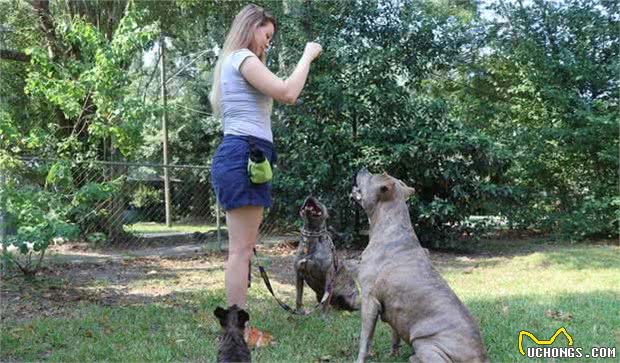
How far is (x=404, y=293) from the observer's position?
306cm

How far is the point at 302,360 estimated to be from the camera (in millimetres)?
3361

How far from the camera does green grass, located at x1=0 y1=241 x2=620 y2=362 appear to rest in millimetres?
3486

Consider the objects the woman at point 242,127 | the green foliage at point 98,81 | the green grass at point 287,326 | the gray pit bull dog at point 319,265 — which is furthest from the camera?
the green foliage at point 98,81

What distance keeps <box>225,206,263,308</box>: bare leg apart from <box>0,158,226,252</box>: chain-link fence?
2.98 meters

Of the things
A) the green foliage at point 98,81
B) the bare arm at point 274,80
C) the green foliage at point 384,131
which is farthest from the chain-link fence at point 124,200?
the bare arm at point 274,80

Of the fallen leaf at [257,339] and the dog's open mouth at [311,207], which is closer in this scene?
the fallen leaf at [257,339]

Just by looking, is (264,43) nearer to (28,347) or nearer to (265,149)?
(265,149)

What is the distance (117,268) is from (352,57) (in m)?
5.17

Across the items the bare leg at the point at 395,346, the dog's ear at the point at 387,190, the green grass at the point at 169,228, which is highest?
the dog's ear at the point at 387,190

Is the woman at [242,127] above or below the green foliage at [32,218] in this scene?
above

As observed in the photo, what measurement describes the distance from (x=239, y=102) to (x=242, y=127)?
0.15 metres

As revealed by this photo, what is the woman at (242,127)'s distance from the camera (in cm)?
323

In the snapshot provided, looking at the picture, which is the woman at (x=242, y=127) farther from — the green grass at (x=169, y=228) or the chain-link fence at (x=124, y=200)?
the green grass at (x=169, y=228)

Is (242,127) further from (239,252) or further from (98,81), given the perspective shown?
(98,81)
